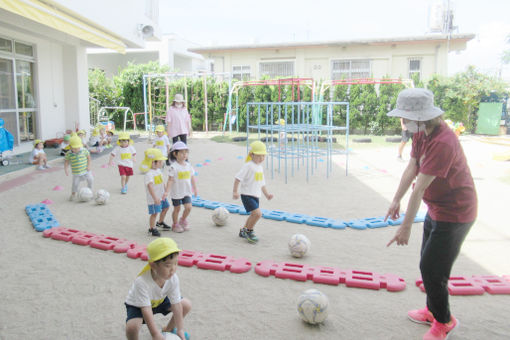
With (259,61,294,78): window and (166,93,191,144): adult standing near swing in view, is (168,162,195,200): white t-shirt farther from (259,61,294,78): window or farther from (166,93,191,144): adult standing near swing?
(259,61,294,78): window

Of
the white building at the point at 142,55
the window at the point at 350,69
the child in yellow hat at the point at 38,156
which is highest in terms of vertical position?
the white building at the point at 142,55

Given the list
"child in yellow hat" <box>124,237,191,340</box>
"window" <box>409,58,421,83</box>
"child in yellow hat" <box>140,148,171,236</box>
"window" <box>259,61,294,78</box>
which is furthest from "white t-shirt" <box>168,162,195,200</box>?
"window" <box>409,58,421,83</box>

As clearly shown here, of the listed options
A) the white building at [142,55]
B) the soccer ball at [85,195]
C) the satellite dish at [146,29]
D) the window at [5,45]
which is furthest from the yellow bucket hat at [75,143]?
the white building at [142,55]

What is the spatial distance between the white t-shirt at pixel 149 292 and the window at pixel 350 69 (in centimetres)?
2118

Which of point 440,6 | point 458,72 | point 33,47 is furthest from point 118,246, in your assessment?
point 440,6

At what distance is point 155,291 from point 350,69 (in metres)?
21.8

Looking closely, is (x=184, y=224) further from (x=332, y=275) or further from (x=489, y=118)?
(x=489, y=118)

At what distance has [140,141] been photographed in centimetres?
1675

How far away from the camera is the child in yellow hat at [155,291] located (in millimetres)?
2543

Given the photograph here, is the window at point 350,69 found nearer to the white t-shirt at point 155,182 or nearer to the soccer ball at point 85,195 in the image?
the soccer ball at point 85,195

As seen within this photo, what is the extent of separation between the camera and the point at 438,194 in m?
2.86

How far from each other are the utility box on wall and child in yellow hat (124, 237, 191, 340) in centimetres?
2008

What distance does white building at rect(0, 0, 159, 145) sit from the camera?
427 inches

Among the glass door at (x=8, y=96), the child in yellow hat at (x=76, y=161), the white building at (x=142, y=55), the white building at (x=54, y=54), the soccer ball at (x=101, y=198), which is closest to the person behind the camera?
the soccer ball at (x=101, y=198)
